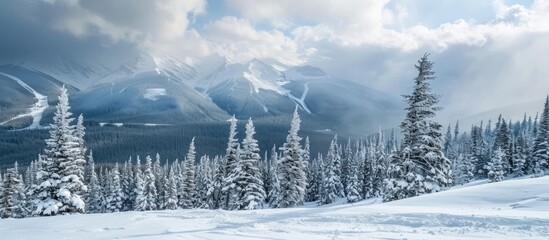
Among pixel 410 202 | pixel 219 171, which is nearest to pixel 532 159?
pixel 219 171

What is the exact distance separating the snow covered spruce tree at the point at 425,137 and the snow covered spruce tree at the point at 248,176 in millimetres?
15691

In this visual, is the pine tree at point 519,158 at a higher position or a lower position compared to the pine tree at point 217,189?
higher

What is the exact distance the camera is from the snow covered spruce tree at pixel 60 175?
29.8 metres

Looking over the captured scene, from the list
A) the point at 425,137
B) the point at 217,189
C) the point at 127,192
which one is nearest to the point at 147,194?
the point at 127,192

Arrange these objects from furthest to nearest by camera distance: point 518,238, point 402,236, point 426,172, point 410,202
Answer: point 426,172 < point 410,202 < point 402,236 < point 518,238

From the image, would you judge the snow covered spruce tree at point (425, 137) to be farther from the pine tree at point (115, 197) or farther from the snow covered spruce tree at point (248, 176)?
the pine tree at point (115, 197)

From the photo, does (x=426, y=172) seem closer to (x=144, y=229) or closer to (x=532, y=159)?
(x=144, y=229)

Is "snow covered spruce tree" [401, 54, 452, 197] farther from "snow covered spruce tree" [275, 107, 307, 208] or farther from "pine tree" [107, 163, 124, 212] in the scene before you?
"pine tree" [107, 163, 124, 212]

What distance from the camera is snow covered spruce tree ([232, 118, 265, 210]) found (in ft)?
128

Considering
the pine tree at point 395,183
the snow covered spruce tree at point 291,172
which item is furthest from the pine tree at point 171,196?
the pine tree at point 395,183

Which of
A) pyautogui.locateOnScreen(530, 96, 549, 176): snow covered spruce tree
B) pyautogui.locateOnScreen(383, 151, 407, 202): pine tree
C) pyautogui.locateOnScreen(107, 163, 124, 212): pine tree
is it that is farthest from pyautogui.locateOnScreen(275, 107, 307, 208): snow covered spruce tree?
pyautogui.locateOnScreen(530, 96, 549, 176): snow covered spruce tree

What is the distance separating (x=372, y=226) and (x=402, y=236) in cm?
204

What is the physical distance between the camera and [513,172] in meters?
76.1

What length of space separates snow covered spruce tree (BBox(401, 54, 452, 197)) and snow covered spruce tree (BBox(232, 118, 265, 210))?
15.7m
